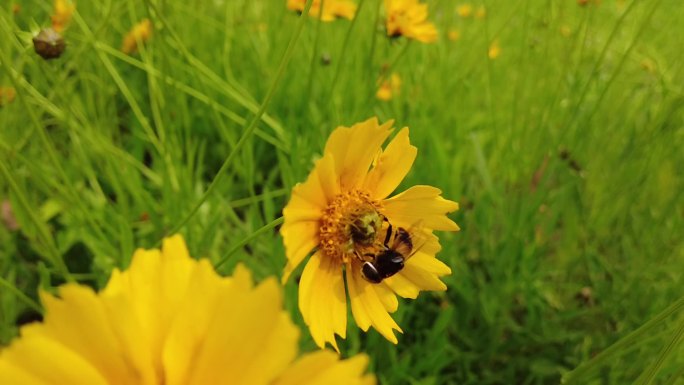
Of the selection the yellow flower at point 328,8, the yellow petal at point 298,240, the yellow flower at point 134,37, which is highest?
the yellow flower at point 328,8

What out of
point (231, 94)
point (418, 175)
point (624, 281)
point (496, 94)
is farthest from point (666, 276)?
point (231, 94)

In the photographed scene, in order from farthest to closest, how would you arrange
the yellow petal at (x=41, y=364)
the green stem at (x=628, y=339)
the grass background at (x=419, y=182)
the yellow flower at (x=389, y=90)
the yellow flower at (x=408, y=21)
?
the yellow flower at (x=389, y=90)
the yellow flower at (x=408, y=21)
the grass background at (x=419, y=182)
the green stem at (x=628, y=339)
the yellow petal at (x=41, y=364)

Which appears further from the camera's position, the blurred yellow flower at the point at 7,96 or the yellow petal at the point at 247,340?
the blurred yellow flower at the point at 7,96

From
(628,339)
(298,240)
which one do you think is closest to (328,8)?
(298,240)

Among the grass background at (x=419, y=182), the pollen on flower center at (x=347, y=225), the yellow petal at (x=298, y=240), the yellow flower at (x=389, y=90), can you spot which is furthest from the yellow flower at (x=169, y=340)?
the yellow flower at (x=389, y=90)

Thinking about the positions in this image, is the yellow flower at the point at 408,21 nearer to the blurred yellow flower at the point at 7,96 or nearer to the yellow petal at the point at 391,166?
the yellow petal at the point at 391,166
